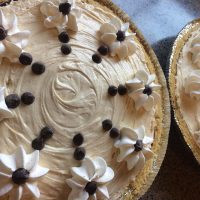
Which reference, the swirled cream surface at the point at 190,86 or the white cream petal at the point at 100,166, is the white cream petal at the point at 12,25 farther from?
the swirled cream surface at the point at 190,86

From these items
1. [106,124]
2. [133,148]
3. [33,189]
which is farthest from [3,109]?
[133,148]

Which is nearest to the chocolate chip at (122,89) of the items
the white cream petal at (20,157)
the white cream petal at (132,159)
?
the white cream petal at (132,159)

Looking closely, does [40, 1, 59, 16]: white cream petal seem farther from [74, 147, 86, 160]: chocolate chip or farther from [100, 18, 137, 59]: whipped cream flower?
[74, 147, 86, 160]: chocolate chip

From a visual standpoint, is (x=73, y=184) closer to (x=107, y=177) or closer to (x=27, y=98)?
(x=107, y=177)

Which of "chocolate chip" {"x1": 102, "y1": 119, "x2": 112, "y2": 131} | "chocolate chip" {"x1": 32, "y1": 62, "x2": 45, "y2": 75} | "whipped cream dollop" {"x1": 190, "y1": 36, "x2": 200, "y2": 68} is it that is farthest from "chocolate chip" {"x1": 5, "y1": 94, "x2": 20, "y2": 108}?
"whipped cream dollop" {"x1": 190, "y1": 36, "x2": 200, "y2": 68}

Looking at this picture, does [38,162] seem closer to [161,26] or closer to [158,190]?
[158,190]

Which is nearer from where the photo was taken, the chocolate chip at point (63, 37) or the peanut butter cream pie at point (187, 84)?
the chocolate chip at point (63, 37)
